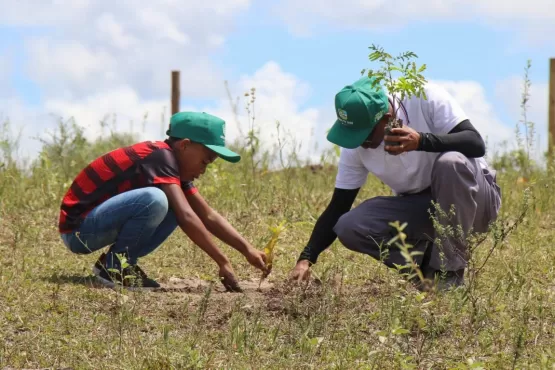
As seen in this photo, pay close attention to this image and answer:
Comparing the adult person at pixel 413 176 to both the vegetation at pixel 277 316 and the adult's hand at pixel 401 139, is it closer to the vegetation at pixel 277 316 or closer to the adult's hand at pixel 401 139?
the adult's hand at pixel 401 139

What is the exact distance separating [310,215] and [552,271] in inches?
80.5

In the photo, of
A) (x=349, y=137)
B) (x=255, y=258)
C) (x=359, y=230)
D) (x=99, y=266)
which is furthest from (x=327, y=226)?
(x=99, y=266)

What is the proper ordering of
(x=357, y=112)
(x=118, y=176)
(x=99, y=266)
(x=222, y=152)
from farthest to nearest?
(x=99, y=266)
(x=118, y=176)
(x=222, y=152)
(x=357, y=112)

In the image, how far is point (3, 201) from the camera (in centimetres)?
654

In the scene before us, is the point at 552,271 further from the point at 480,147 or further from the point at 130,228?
the point at 130,228

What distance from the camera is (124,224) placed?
432cm

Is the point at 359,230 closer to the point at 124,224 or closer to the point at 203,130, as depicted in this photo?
the point at 203,130

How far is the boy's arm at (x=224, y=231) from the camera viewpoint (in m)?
4.23

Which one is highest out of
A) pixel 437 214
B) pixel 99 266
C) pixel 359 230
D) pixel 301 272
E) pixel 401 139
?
pixel 401 139

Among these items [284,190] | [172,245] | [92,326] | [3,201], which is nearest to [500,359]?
[92,326]

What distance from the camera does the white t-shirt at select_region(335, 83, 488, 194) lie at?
393cm

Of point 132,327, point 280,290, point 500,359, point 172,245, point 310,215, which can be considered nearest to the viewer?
point 500,359

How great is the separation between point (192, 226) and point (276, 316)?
651 mm

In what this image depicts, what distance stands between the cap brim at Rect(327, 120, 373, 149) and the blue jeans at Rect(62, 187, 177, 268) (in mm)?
933
